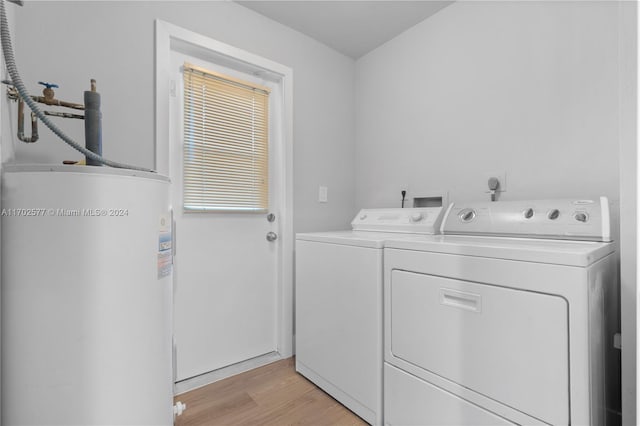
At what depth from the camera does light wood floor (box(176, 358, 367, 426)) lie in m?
1.50

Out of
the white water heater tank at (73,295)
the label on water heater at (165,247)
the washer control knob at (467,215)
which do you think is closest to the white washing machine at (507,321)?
the washer control knob at (467,215)

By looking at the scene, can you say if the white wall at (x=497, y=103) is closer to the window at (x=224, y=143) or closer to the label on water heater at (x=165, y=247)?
the window at (x=224, y=143)

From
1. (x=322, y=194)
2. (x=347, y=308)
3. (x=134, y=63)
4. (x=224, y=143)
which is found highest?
(x=134, y=63)

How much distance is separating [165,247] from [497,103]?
188 cm

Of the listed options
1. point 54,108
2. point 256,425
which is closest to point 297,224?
point 256,425

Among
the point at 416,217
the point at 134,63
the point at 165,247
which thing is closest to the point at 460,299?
the point at 416,217

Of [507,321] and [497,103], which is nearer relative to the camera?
[507,321]

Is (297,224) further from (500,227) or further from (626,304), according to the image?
(626,304)

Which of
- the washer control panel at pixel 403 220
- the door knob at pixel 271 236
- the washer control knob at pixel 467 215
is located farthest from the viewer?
the door knob at pixel 271 236

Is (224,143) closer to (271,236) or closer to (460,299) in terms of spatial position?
(271,236)

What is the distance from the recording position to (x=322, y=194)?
239cm

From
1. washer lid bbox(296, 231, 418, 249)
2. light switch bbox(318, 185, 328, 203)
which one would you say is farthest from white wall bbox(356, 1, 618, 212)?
washer lid bbox(296, 231, 418, 249)

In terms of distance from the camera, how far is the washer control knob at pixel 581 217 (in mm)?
1244

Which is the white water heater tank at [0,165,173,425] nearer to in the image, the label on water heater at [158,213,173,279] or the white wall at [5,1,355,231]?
the label on water heater at [158,213,173,279]
